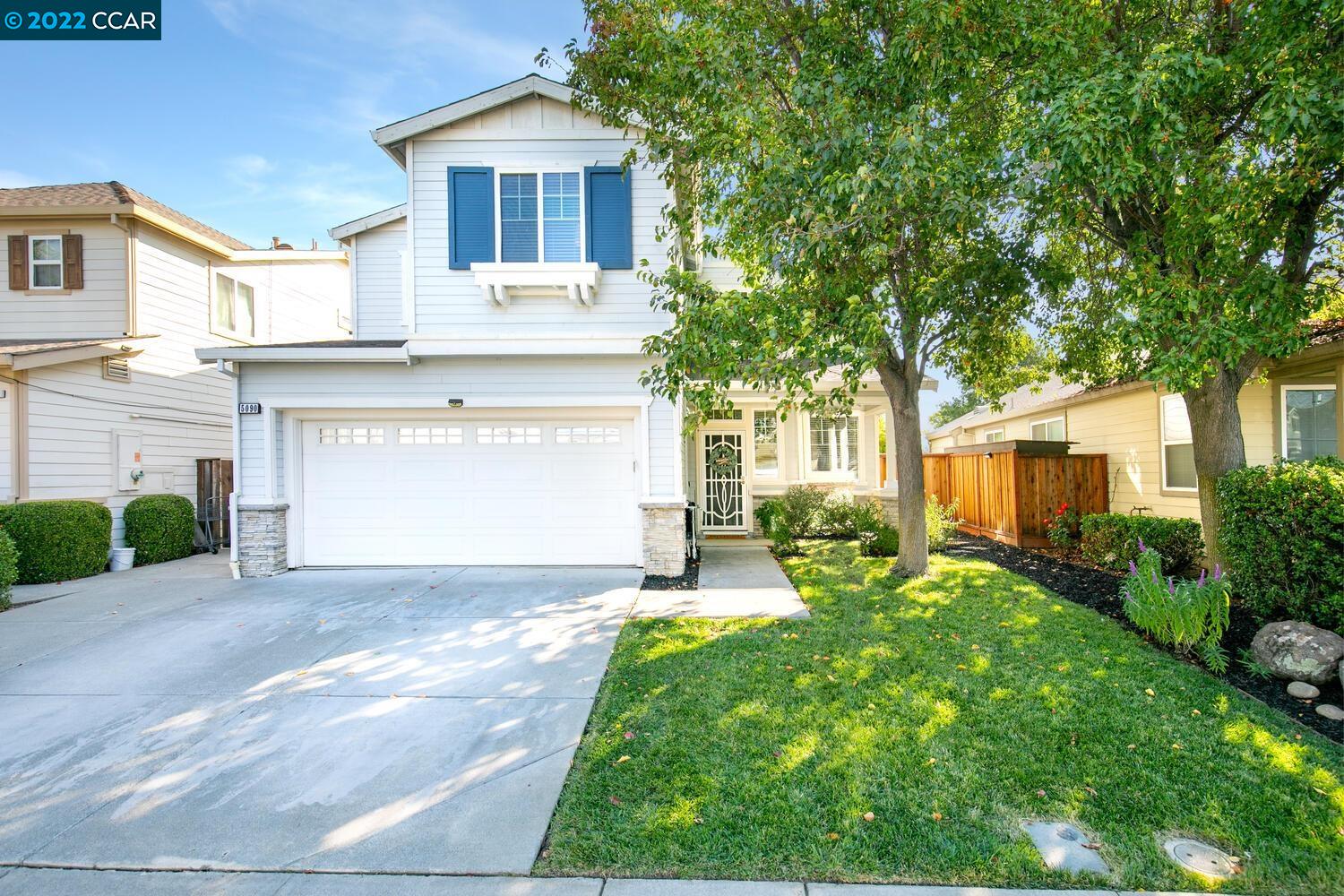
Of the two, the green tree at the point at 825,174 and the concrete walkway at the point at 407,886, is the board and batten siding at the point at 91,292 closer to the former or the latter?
the green tree at the point at 825,174

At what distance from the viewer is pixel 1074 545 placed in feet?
32.4

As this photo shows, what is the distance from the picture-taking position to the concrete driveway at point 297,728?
9.44ft

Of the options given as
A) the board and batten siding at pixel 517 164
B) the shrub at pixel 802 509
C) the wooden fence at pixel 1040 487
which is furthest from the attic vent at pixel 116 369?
the wooden fence at pixel 1040 487

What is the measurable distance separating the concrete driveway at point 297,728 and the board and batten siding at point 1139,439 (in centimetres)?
827

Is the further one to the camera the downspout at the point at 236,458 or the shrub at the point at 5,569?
the downspout at the point at 236,458

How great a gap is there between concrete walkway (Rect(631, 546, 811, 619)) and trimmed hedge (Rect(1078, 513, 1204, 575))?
4195 mm

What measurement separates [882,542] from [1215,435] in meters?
4.32

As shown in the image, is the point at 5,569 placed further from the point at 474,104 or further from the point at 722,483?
the point at 722,483

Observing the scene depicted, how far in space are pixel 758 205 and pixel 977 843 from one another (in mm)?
5434

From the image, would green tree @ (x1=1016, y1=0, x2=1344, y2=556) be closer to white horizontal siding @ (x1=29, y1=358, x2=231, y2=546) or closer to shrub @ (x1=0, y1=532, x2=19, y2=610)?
shrub @ (x1=0, y1=532, x2=19, y2=610)

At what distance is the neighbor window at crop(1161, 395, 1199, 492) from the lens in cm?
903

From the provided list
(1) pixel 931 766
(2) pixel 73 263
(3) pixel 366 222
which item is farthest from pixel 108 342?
(1) pixel 931 766

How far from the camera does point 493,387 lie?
332 inches

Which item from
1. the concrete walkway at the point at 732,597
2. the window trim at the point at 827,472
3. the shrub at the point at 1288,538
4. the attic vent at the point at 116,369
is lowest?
the concrete walkway at the point at 732,597
